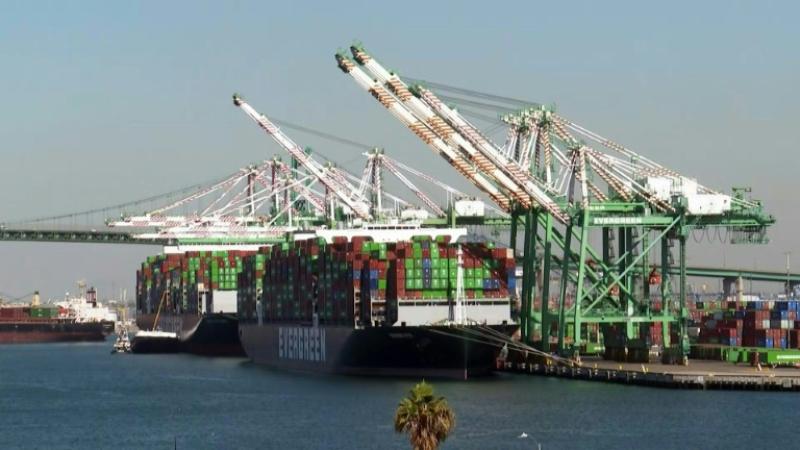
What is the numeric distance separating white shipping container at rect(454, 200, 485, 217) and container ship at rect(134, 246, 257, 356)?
108ft

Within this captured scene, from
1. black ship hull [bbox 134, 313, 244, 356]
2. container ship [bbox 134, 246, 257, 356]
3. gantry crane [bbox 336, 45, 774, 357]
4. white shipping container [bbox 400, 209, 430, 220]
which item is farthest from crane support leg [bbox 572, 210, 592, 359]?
container ship [bbox 134, 246, 257, 356]

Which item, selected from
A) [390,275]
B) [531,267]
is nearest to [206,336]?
[531,267]

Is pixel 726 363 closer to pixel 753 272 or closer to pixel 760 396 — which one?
pixel 760 396

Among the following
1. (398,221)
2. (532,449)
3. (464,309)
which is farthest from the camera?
(398,221)

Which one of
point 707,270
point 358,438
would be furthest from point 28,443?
point 707,270

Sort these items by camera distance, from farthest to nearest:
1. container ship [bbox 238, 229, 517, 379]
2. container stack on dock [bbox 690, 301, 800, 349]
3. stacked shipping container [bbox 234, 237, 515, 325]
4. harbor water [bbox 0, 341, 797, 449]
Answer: container stack on dock [bbox 690, 301, 800, 349] → stacked shipping container [bbox 234, 237, 515, 325] → container ship [bbox 238, 229, 517, 379] → harbor water [bbox 0, 341, 797, 449]

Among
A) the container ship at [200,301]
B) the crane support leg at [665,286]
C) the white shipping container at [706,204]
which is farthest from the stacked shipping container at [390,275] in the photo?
the container ship at [200,301]

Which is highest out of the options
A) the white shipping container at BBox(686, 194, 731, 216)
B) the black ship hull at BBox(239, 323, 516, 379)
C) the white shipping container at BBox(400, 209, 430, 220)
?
the white shipping container at BBox(400, 209, 430, 220)

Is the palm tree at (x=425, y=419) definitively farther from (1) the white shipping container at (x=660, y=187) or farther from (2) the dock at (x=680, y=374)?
(1) the white shipping container at (x=660, y=187)

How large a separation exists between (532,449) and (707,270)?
11614 centimetres

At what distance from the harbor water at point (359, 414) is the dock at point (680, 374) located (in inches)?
53.2

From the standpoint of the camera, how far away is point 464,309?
104m

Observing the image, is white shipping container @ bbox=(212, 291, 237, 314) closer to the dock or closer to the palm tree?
the dock

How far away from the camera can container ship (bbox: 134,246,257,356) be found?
159m
